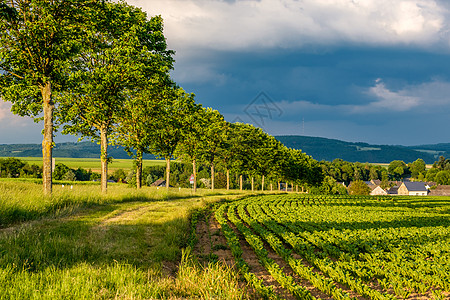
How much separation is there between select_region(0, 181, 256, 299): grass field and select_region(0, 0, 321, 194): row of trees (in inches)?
239

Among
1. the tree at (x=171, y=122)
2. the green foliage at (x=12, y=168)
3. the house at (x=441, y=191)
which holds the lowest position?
the house at (x=441, y=191)

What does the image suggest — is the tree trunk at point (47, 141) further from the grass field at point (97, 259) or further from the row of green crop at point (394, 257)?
the row of green crop at point (394, 257)

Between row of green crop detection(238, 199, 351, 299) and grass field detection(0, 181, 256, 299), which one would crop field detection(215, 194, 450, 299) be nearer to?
row of green crop detection(238, 199, 351, 299)

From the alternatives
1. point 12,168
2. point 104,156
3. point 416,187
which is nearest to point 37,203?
point 104,156

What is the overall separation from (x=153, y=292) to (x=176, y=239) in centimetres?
537

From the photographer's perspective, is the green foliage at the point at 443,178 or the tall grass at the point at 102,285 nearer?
the tall grass at the point at 102,285

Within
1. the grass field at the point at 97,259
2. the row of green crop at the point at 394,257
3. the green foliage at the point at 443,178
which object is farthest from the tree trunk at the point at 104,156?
the green foliage at the point at 443,178

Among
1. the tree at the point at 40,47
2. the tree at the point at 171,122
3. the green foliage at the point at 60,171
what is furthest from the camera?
the green foliage at the point at 60,171

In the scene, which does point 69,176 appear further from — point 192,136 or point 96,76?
point 96,76

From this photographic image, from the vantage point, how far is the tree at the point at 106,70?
73.4 feet

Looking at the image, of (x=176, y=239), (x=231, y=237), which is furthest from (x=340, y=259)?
(x=176, y=239)

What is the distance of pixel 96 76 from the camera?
884 inches

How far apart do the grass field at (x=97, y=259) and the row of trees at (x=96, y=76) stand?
19.9 ft

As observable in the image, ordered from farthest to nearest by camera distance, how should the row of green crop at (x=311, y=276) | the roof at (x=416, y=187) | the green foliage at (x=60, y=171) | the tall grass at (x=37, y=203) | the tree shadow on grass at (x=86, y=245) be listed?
the roof at (x=416, y=187) < the green foliage at (x=60, y=171) < the tall grass at (x=37, y=203) < the tree shadow on grass at (x=86, y=245) < the row of green crop at (x=311, y=276)
